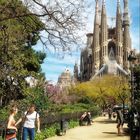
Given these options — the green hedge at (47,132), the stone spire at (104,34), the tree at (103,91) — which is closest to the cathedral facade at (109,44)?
the stone spire at (104,34)

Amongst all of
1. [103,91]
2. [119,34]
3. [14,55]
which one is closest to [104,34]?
[119,34]

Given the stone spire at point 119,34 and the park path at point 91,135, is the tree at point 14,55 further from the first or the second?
the stone spire at point 119,34

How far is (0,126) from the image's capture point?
15789 mm

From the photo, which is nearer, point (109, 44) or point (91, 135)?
point (91, 135)

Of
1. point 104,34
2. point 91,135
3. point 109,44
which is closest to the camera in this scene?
point 91,135

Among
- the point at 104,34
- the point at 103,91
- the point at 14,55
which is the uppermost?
the point at 104,34

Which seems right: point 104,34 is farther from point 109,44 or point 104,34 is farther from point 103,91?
point 103,91

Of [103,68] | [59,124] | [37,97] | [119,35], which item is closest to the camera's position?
[59,124]

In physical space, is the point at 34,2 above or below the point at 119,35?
below

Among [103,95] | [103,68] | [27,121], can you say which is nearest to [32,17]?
[27,121]

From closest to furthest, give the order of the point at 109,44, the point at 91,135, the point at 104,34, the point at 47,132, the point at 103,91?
the point at 47,132, the point at 91,135, the point at 103,91, the point at 104,34, the point at 109,44

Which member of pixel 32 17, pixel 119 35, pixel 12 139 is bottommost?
pixel 12 139

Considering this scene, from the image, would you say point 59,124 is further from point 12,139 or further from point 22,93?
point 12,139

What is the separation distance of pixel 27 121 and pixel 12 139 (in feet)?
5.31
